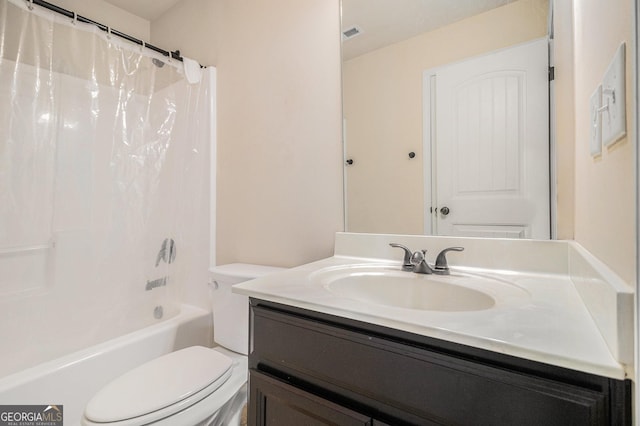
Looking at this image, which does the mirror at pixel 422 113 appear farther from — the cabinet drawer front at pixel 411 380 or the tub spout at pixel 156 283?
the tub spout at pixel 156 283

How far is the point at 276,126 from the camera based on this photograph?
57.8 inches

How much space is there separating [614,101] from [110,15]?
8.90 ft

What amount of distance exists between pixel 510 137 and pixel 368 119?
1.77 ft

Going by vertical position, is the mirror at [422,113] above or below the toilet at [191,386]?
above

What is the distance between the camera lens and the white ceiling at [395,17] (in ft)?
3.43

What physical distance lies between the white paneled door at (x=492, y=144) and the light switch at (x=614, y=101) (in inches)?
19.0

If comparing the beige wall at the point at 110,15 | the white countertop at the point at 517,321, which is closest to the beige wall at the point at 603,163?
the white countertop at the point at 517,321

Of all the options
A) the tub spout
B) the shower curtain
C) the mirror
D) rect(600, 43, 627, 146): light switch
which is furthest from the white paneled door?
the tub spout

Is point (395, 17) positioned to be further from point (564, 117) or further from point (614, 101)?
point (614, 101)

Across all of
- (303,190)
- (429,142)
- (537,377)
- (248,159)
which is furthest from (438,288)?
(248,159)

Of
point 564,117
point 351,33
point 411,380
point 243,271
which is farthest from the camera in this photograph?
point 243,271

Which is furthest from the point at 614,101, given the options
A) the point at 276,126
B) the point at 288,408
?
the point at 276,126

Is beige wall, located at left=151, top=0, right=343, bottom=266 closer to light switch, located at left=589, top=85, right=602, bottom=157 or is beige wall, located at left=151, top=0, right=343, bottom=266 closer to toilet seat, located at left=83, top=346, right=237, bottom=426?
toilet seat, located at left=83, top=346, right=237, bottom=426

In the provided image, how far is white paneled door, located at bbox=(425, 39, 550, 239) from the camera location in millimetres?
937
